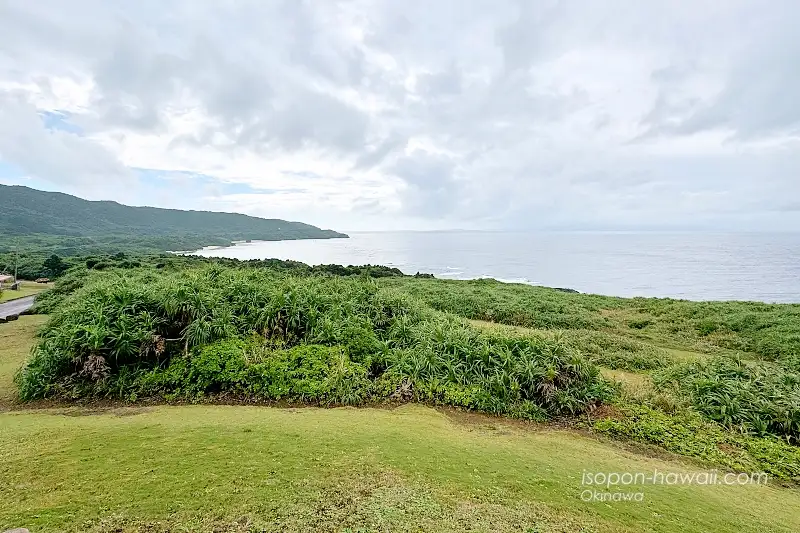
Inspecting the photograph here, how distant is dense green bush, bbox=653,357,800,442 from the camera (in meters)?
5.43

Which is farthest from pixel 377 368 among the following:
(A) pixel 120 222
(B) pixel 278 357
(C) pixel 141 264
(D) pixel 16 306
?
(A) pixel 120 222

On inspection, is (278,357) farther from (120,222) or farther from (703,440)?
(120,222)

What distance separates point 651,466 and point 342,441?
10.7 ft

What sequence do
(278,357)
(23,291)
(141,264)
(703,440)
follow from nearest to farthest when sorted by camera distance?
(703,440)
(278,357)
(141,264)
(23,291)

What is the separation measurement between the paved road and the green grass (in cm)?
1321

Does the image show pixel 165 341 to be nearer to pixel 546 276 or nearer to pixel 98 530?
pixel 98 530

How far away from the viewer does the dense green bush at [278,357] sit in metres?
6.15

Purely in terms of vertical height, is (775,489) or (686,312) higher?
(686,312)

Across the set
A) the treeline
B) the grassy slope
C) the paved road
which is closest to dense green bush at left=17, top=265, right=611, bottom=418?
the grassy slope

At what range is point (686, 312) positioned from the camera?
42.4 feet

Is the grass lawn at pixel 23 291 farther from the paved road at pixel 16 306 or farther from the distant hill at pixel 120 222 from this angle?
the distant hill at pixel 120 222

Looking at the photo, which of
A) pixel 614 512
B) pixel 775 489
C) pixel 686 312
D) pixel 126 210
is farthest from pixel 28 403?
pixel 126 210

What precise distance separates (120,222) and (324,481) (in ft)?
479

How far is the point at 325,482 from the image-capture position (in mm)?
3609
